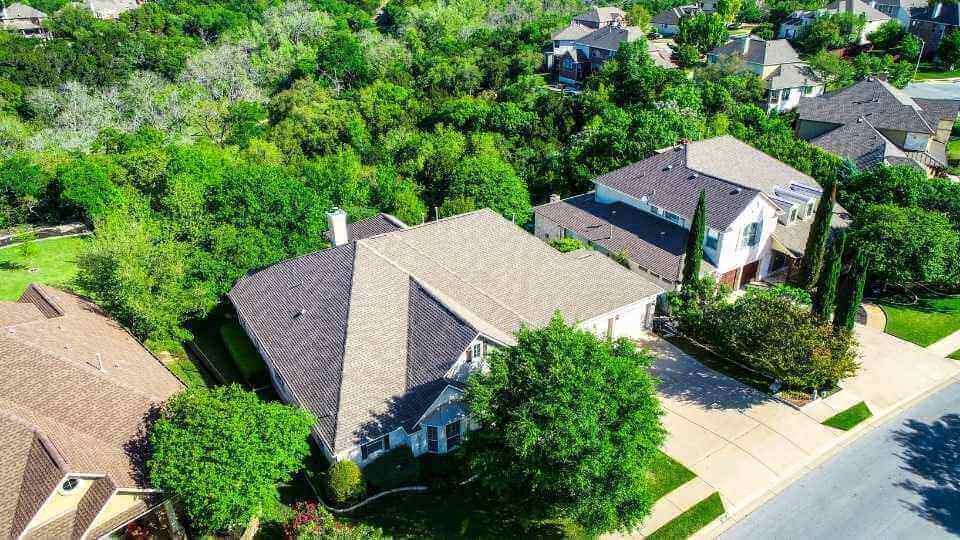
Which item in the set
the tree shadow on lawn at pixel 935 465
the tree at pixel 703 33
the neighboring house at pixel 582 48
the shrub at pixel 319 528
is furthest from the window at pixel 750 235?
the tree at pixel 703 33

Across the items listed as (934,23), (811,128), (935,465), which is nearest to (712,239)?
(935,465)

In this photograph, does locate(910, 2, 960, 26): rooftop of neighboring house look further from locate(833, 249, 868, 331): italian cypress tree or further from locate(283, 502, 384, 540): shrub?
locate(283, 502, 384, 540): shrub

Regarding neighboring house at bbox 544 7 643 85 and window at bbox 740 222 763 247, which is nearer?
window at bbox 740 222 763 247

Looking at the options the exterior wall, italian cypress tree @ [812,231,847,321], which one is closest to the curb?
italian cypress tree @ [812,231,847,321]

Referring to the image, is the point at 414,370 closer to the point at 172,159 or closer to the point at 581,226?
the point at 581,226

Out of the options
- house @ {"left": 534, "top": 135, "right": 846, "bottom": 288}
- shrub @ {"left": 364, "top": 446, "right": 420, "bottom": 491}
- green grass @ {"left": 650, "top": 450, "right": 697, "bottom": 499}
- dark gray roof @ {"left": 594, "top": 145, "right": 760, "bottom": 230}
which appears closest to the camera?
shrub @ {"left": 364, "top": 446, "right": 420, "bottom": 491}

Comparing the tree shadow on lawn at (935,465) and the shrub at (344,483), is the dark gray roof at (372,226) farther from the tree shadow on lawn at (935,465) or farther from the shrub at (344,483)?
the tree shadow on lawn at (935,465)
